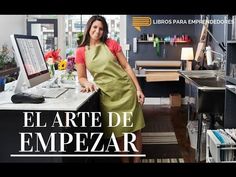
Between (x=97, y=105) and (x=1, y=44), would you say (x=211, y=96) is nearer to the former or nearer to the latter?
(x=97, y=105)

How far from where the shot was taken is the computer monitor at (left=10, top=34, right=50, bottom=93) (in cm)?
133

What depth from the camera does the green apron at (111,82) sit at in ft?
4.14

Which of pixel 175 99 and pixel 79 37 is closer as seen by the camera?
pixel 79 37

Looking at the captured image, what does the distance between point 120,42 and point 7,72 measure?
44 cm

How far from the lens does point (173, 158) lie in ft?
4.30

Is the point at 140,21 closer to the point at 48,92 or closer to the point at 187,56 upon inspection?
the point at 187,56

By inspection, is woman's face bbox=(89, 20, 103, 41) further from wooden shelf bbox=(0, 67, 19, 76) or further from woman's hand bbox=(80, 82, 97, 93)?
wooden shelf bbox=(0, 67, 19, 76)

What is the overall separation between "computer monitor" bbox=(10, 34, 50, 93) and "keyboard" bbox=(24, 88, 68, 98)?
1.1 inches

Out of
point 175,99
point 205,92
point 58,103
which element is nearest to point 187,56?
point 175,99

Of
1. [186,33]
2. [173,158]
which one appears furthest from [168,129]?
[186,33]

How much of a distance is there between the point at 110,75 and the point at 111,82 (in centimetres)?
3

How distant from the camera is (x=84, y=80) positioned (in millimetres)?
1354

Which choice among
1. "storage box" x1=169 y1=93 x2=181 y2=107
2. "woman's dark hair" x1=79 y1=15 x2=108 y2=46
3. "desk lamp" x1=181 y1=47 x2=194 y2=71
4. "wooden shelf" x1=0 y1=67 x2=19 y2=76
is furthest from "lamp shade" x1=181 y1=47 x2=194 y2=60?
"wooden shelf" x1=0 y1=67 x2=19 y2=76
